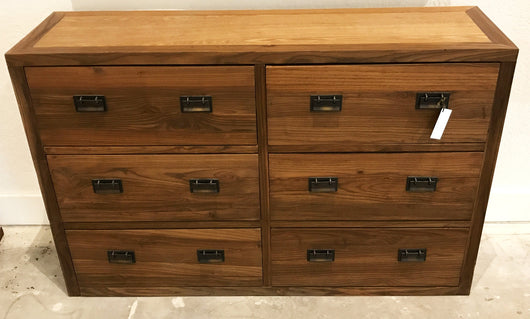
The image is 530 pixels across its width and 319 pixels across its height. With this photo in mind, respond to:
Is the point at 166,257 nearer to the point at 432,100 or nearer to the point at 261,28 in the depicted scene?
the point at 261,28

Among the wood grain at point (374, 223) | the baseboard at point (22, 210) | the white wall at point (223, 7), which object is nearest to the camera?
the wood grain at point (374, 223)

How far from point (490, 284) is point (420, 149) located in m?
0.64

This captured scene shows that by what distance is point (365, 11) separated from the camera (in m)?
1.75

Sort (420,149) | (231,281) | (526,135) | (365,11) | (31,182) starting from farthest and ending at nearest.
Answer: (31,182) → (526,135) → (231,281) → (365,11) → (420,149)

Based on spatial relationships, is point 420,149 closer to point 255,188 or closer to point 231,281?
→ point 255,188

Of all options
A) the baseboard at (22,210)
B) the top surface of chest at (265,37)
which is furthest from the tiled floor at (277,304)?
the top surface of chest at (265,37)

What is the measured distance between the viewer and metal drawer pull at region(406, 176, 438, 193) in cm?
166

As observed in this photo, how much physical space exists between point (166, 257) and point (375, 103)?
821mm

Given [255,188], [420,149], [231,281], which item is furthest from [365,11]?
[231,281]

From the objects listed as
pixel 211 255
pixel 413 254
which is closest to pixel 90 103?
pixel 211 255

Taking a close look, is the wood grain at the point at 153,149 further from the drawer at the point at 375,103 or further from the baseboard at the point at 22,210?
the baseboard at the point at 22,210

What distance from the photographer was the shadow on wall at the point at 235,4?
184 cm

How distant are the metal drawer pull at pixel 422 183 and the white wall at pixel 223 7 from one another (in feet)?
1.85

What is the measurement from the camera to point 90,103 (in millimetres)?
1560
